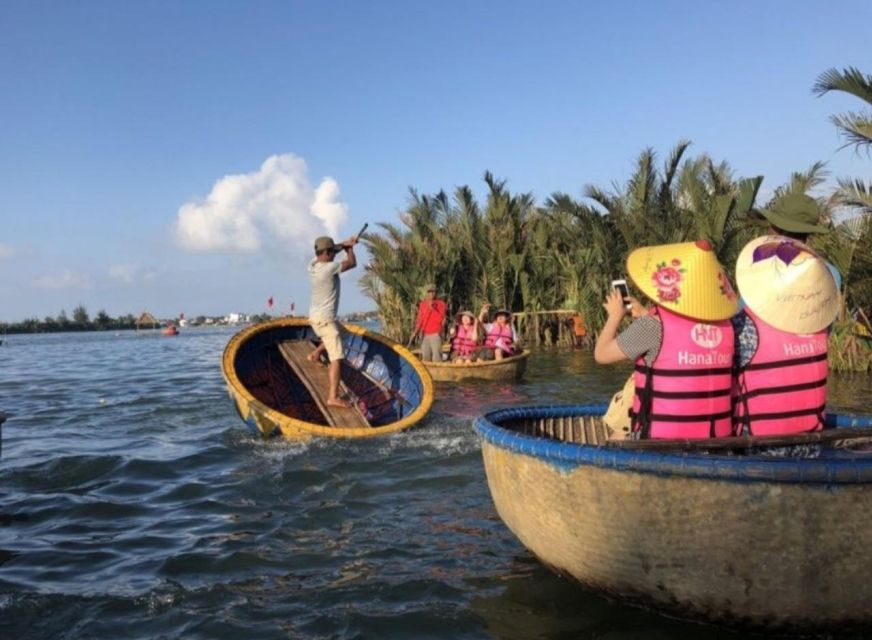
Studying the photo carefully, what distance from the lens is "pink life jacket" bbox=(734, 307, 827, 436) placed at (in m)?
3.72

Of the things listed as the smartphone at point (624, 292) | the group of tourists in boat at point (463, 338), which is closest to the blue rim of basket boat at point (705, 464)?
the smartphone at point (624, 292)

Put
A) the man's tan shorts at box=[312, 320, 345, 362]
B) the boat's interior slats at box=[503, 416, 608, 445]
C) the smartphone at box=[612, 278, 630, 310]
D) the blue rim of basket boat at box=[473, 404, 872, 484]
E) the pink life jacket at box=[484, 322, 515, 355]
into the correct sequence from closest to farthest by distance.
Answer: the blue rim of basket boat at box=[473, 404, 872, 484], the smartphone at box=[612, 278, 630, 310], the boat's interior slats at box=[503, 416, 608, 445], the man's tan shorts at box=[312, 320, 345, 362], the pink life jacket at box=[484, 322, 515, 355]

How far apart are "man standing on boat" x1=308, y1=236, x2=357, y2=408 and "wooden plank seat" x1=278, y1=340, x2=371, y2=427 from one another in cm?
12

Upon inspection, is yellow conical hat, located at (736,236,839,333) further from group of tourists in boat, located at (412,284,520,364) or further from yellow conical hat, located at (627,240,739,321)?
group of tourists in boat, located at (412,284,520,364)

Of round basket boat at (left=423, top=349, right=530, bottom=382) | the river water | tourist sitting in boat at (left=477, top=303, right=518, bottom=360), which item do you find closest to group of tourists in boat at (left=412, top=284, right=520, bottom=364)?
tourist sitting in boat at (left=477, top=303, right=518, bottom=360)

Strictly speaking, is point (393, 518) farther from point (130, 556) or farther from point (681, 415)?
point (681, 415)

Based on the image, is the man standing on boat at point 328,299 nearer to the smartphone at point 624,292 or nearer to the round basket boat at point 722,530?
the smartphone at point 624,292

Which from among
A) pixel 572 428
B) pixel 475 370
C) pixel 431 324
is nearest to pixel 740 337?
pixel 572 428

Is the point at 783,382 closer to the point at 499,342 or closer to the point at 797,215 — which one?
the point at 797,215

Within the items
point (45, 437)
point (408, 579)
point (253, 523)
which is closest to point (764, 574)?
point (408, 579)

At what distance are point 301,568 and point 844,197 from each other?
1105 centimetres

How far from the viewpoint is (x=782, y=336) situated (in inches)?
147

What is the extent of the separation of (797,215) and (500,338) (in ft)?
36.1

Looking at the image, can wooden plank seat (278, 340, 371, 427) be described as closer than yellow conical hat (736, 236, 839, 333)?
No
